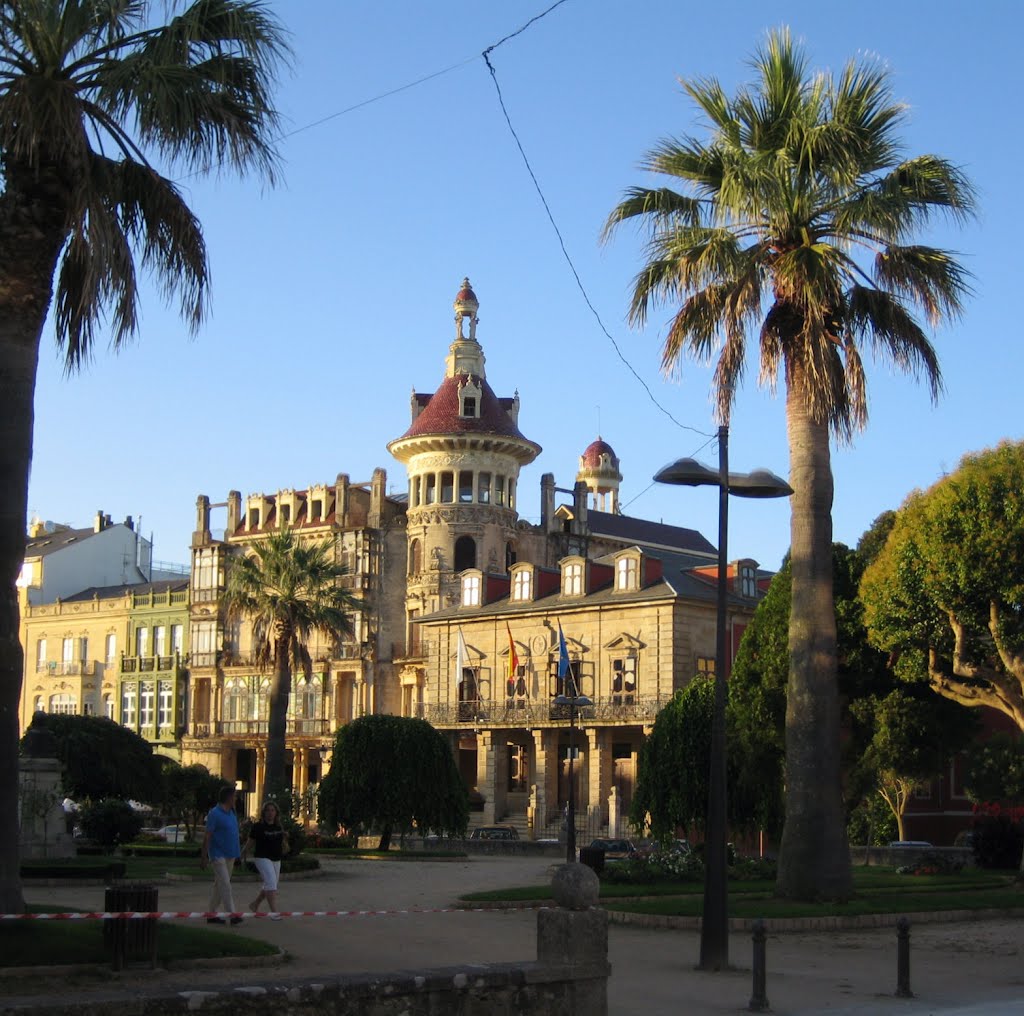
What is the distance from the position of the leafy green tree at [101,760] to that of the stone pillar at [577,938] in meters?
Result: 38.2

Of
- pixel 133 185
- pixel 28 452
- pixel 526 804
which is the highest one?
pixel 133 185

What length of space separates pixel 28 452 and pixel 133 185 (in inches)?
145

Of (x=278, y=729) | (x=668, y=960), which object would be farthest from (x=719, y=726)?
(x=278, y=729)

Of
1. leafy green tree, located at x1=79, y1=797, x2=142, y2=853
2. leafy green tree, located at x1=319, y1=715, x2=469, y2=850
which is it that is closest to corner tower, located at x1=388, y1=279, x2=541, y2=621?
leafy green tree, located at x1=319, y1=715, x2=469, y2=850

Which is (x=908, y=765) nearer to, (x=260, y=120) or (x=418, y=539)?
(x=260, y=120)

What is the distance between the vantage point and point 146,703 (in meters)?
84.9

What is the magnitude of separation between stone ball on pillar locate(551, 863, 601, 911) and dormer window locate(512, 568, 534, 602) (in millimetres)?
54364

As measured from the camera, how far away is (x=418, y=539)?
242 feet

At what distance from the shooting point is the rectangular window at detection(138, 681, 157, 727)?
8444 centimetres

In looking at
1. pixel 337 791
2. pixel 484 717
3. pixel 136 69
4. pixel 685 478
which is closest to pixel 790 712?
pixel 685 478

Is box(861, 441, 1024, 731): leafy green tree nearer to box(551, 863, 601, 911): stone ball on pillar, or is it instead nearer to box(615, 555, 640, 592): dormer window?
box(551, 863, 601, 911): stone ball on pillar

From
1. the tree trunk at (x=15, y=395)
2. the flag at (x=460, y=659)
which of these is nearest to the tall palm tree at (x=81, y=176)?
the tree trunk at (x=15, y=395)

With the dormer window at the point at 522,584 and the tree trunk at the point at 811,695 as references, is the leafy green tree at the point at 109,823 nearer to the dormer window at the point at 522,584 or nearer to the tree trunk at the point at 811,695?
the tree trunk at the point at 811,695

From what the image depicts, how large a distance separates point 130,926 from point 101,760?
36195 mm
